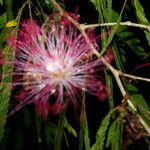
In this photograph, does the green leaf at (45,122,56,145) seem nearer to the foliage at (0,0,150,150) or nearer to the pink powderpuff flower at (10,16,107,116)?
the foliage at (0,0,150,150)

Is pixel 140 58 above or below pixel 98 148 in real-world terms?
above

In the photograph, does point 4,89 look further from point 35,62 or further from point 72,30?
point 72,30

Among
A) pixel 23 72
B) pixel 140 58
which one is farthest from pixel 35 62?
pixel 140 58

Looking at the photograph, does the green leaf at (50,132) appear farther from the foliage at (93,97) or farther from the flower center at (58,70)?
the flower center at (58,70)

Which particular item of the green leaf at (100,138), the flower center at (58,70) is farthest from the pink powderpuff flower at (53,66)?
the green leaf at (100,138)

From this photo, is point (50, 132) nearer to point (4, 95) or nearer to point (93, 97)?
point (93, 97)

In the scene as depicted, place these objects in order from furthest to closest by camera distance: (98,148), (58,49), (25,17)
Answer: (25,17) → (58,49) → (98,148)

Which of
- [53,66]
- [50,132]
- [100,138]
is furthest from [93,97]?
[100,138]
